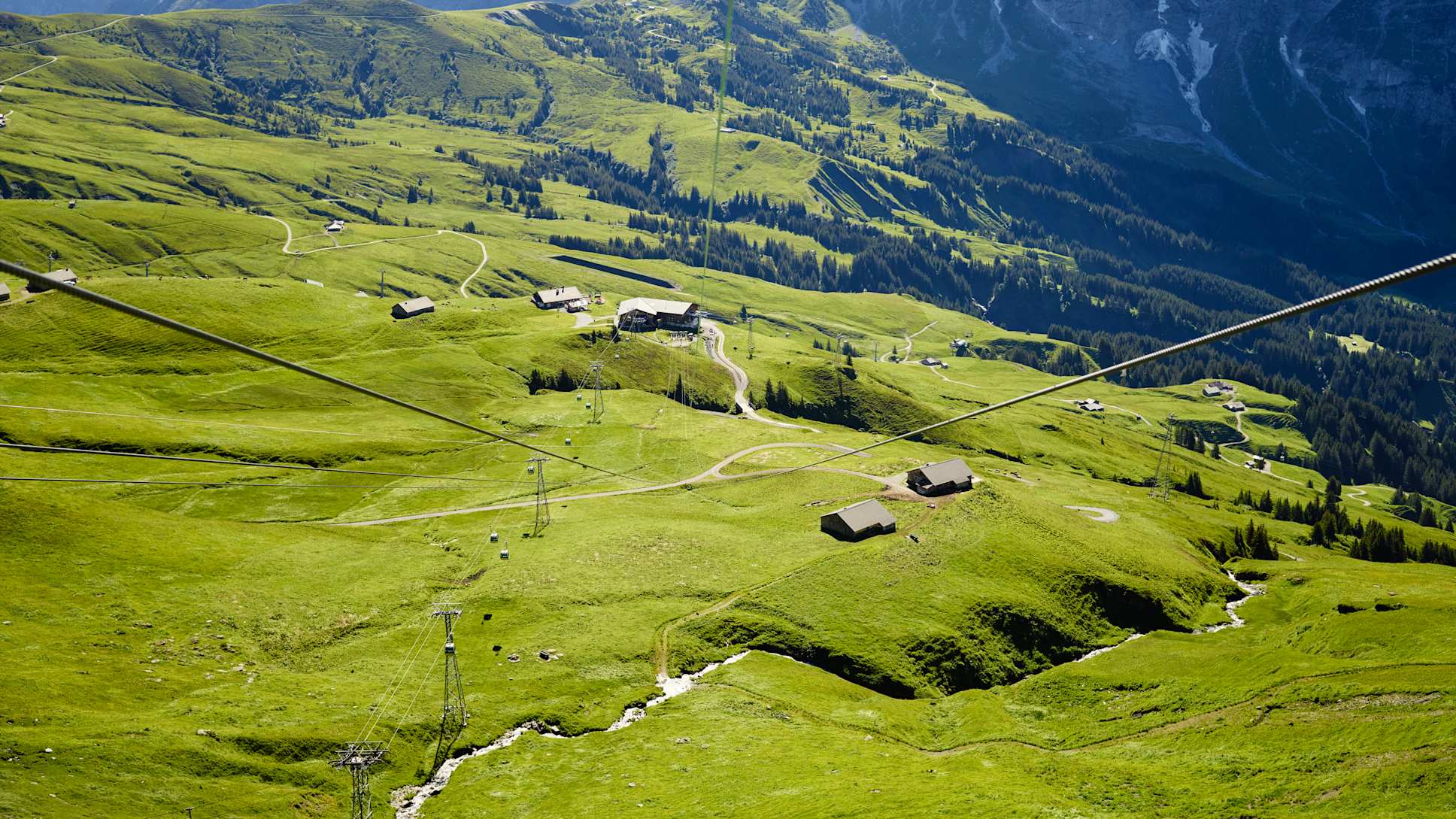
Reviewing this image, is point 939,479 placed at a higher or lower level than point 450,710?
higher

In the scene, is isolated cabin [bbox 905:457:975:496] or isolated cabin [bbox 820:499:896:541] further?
isolated cabin [bbox 905:457:975:496]

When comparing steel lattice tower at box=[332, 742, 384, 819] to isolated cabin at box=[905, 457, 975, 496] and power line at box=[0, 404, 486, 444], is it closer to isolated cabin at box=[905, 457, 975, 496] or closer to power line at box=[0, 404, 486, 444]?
isolated cabin at box=[905, 457, 975, 496]

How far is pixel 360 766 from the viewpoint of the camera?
67.6 m

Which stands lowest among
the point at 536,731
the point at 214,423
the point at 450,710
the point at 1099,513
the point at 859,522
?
the point at 214,423

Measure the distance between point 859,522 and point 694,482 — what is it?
4020cm

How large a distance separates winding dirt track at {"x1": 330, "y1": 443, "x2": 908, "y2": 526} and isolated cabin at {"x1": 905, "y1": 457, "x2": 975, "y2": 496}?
3.18 metres

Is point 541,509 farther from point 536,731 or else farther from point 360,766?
point 360,766

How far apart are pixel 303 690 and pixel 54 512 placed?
147 feet

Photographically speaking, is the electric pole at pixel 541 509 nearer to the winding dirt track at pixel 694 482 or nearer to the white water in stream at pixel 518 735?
the winding dirt track at pixel 694 482

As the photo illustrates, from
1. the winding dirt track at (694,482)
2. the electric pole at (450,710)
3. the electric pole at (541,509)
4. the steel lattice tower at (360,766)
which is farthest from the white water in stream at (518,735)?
the winding dirt track at (694,482)

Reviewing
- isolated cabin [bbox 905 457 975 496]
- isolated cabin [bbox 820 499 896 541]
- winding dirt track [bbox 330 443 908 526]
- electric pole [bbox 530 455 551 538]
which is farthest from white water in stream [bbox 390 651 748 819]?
winding dirt track [bbox 330 443 908 526]

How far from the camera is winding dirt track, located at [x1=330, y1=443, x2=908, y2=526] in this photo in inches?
A: 5300

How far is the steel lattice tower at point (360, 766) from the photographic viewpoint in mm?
67812

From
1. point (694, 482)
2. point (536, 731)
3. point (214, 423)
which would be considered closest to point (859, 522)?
point (694, 482)
